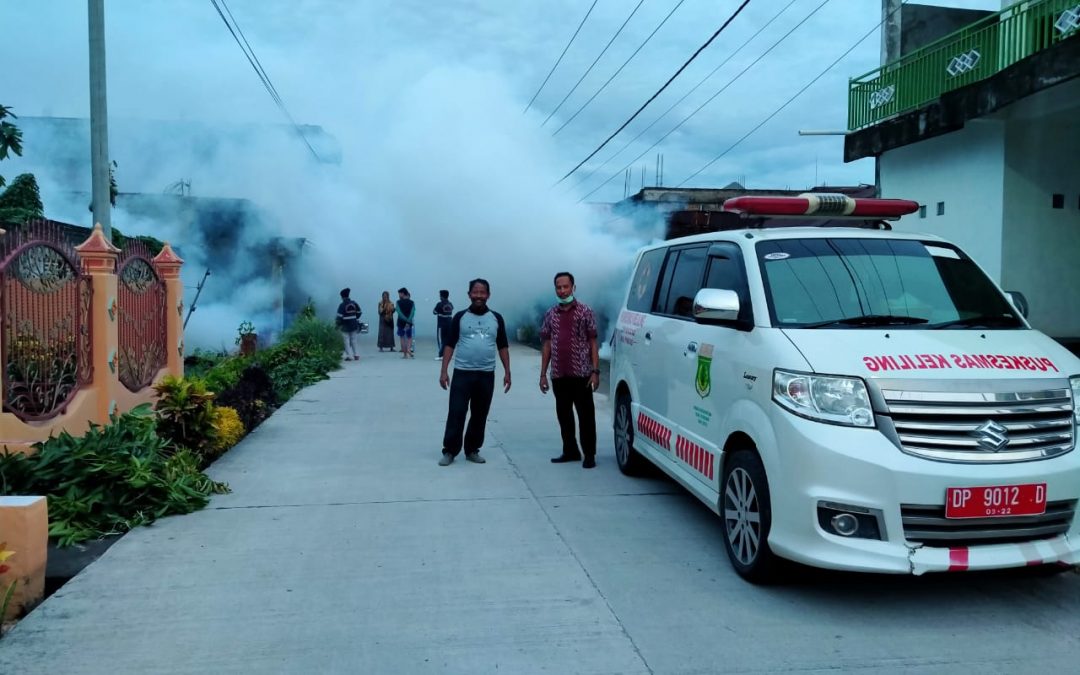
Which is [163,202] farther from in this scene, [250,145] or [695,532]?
[695,532]

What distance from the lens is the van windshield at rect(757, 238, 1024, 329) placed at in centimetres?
477

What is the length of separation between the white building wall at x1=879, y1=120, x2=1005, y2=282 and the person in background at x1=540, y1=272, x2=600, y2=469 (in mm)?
5712

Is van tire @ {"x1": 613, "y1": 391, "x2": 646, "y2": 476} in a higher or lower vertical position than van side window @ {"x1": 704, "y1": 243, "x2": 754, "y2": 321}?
lower

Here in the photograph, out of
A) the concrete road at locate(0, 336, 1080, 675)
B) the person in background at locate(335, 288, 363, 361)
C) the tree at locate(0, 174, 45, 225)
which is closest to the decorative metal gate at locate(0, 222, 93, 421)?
the concrete road at locate(0, 336, 1080, 675)

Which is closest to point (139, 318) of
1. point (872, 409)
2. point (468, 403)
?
point (468, 403)

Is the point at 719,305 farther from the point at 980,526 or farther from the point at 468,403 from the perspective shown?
the point at 468,403

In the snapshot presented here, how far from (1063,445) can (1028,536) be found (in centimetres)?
48

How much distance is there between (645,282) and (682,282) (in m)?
0.89

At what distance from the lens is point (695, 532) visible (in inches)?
228

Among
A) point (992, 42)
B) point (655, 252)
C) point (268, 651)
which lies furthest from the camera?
point (992, 42)

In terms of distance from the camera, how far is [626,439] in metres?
7.36

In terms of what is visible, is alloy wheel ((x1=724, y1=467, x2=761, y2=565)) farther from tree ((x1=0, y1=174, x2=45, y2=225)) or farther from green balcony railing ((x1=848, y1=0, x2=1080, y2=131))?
tree ((x1=0, y1=174, x2=45, y2=225))

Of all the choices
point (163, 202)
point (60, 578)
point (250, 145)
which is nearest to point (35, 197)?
point (163, 202)

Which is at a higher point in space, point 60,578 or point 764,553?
point 764,553
